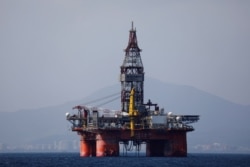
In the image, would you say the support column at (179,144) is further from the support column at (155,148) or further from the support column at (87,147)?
the support column at (87,147)

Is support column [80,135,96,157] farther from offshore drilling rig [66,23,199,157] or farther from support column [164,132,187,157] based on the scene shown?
support column [164,132,187,157]

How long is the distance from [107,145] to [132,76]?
11.8 metres

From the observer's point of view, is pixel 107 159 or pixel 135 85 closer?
pixel 107 159

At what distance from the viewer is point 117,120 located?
124m

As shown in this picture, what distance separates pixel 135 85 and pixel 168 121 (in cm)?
909

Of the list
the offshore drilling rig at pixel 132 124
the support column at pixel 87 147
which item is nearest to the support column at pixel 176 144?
the offshore drilling rig at pixel 132 124

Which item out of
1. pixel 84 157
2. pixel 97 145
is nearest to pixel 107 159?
pixel 97 145

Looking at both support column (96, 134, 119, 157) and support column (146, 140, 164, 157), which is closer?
support column (96, 134, 119, 157)

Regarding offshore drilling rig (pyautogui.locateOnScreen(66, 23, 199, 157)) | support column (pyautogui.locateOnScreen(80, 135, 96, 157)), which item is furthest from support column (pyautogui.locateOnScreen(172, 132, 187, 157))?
support column (pyautogui.locateOnScreen(80, 135, 96, 157))

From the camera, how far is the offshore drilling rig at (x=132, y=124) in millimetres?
122625

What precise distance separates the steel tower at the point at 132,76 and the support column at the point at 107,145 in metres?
8.04

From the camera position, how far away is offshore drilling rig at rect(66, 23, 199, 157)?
12262 centimetres

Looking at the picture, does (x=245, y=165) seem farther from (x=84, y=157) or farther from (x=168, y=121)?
(x=84, y=157)

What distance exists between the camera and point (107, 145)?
123m
